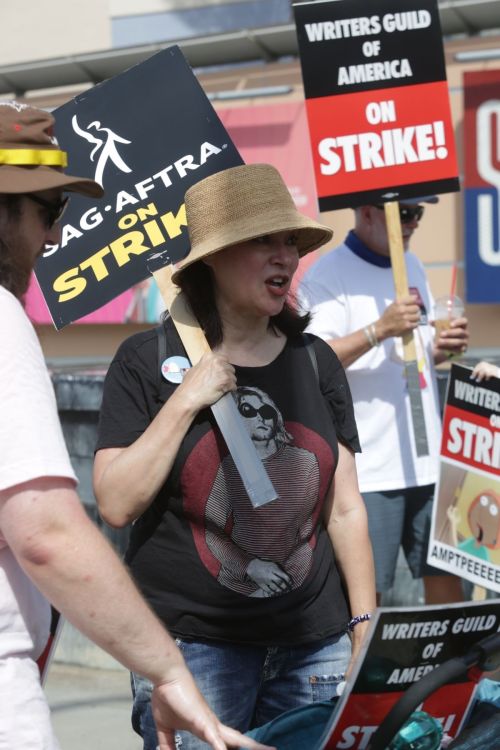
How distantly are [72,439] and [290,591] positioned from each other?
10.5 feet

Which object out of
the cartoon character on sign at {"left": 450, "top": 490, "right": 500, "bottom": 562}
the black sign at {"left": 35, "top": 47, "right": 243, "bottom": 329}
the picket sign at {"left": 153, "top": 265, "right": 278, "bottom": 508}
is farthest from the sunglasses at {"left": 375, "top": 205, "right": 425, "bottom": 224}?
the picket sign at {"left": 153, "top": 265, "right": 278, "bottom": 508}

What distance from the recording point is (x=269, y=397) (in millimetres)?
2621

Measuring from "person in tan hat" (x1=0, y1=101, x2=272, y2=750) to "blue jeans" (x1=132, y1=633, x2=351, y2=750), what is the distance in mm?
663

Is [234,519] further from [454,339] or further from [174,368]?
[454,339]

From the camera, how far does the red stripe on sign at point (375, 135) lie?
406 cm

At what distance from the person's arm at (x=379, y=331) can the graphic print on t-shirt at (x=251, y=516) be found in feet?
4.43

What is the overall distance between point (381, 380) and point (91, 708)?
2089 mm

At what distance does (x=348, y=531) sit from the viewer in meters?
2.74

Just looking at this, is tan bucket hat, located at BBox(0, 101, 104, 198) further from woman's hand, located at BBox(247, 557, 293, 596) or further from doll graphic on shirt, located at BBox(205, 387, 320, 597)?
woman's hand, located at BBox(247, 557, 293, 596)

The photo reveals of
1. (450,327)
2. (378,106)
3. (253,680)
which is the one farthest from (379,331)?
(253,680)

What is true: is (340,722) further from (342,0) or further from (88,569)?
(342,0)

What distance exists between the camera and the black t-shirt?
2.52m

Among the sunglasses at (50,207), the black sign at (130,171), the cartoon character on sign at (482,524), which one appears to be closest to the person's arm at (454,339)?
the cartoon character on sign at (482,524)

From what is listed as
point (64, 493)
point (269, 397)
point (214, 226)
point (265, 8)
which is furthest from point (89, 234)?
point (265, 8)
